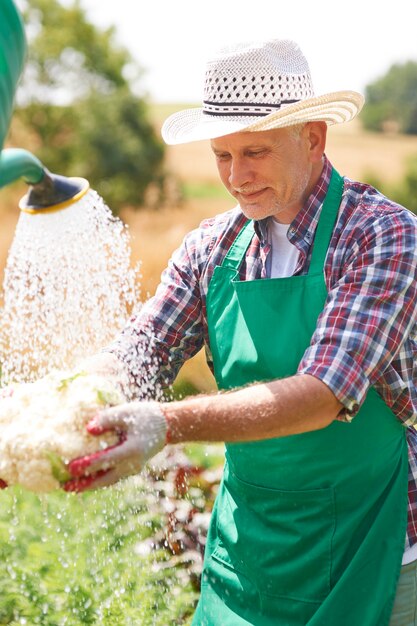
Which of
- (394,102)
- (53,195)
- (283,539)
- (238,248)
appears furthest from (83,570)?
(394,102)

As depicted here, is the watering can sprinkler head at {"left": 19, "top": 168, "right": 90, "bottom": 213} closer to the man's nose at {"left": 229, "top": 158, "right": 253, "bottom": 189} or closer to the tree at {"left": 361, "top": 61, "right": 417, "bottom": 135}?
the man's nose at {"left": 229, "top": 158, "right": 253, "bottom": 189}

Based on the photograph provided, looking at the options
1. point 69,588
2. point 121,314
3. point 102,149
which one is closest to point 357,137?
point 102,149

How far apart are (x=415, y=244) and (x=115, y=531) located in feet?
7.29

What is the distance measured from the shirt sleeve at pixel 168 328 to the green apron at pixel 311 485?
0.12 m

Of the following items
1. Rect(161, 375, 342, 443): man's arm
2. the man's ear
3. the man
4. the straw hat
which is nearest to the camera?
Rect(161, 375, 342, 443): man's arm

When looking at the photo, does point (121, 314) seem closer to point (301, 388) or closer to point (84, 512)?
point (84, 512)

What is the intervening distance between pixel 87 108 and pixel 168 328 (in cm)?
2057

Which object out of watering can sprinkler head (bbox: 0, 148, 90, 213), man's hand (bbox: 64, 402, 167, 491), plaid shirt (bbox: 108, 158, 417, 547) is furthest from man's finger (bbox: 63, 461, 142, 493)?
watering can sprinkler head (bbox: 0, 148, 90, 213)

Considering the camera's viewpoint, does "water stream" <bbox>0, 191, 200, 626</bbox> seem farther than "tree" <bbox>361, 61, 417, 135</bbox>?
No

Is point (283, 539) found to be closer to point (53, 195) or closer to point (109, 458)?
point (109, 458)

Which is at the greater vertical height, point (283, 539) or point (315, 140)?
point (315, 140)

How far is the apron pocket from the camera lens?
2.34 metres

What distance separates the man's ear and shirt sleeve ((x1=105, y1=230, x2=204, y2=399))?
41 centimetres

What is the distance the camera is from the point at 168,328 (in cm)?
253
